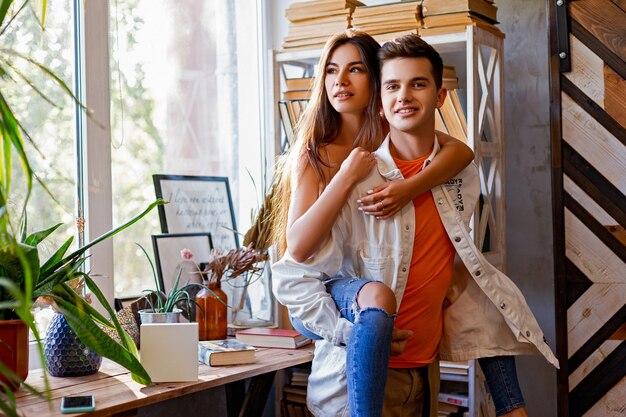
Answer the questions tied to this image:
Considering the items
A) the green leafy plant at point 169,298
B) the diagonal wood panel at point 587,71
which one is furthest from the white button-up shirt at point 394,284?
the diagonal wood panel at point 587,71

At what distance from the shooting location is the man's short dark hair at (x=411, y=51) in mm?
2168

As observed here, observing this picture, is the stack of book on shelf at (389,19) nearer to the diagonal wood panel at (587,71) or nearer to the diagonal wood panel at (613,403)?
the diagonal wood panel at (587,71)

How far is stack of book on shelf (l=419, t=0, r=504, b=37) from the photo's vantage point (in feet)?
8.74

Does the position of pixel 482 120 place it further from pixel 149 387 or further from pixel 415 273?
pixel 149 387

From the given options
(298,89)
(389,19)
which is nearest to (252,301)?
(298,89)

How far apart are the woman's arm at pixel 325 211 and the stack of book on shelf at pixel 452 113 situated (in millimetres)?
655

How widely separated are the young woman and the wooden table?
0.75 feet

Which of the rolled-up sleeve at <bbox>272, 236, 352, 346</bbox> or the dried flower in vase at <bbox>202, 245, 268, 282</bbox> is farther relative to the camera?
the dried flower in vase at <bbox>202, 245, 268, 282</bbox>

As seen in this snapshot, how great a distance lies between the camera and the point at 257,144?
11.1ft

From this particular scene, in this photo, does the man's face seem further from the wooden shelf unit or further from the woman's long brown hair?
the wooden shelf unit

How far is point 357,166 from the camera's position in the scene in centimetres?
213

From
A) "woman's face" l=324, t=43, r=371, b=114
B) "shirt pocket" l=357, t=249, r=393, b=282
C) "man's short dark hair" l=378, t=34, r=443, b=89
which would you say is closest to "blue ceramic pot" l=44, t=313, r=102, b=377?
"shirt pocket" l=357, t=249, r=393, b=282

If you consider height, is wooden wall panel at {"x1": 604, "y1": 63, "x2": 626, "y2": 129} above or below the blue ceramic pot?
above

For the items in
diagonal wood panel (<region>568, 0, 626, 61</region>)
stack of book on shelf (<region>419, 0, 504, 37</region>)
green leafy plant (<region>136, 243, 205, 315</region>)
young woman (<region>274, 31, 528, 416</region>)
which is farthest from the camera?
stack of book on shelf (<region>419, 0, 504, 37</region>)
